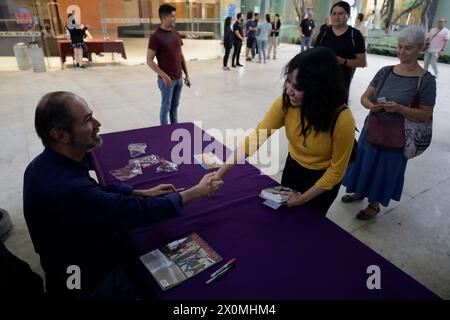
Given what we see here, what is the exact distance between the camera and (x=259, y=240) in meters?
1.32

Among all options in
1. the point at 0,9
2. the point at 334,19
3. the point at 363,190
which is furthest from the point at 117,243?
the point at 0,9

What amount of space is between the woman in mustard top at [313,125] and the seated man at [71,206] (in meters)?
0.65

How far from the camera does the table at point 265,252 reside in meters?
1.08

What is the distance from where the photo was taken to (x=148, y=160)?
2.04 m

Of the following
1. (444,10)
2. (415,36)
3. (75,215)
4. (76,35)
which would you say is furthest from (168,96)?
(444,10)

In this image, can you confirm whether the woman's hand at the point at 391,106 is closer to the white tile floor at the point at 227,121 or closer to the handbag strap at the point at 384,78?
the handbag strap at the point at 384,78

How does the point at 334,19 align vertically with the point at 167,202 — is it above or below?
above

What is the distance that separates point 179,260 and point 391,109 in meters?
1.90

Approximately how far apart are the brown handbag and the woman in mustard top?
3.07ft

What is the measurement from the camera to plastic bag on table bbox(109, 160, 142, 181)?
183cm

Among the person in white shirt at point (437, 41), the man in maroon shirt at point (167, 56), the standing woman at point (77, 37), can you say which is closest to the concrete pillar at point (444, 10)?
the person in white shirt at point (437, 41)

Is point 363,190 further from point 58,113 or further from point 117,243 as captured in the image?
point 58,113

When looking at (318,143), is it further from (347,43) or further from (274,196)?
(347,43)
